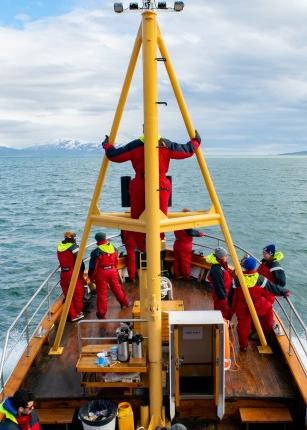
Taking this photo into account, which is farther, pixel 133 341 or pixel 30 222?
pixel 30 222

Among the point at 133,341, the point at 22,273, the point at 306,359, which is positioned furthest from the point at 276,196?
the point at 133,341

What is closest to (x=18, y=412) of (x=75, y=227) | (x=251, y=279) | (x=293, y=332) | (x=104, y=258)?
(x=104, y=258)

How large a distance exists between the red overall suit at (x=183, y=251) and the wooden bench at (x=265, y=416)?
14.3ft

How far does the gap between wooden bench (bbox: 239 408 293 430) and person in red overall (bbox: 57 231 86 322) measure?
12.2ft

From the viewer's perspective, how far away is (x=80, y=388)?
263 inches

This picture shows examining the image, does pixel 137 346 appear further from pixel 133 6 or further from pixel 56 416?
pixel 133 6

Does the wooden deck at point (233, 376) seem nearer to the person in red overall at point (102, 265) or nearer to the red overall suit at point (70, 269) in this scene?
the red overall suit at point (70, 269)

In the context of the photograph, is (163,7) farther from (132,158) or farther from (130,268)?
(130,268)

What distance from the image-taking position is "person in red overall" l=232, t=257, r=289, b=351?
7.17 metres

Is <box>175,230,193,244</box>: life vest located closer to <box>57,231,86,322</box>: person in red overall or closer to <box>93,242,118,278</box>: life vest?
<box>93,242,118,278</box>: life vest

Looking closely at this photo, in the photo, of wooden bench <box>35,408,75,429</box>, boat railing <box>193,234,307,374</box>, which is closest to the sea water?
boat railing <box>193,234,307,374</box>

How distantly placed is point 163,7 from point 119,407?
521 centimetres

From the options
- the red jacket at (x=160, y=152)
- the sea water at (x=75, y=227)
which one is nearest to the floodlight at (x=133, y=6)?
the red jacket at (x=160, y=152)

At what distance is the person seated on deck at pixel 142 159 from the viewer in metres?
6.06
